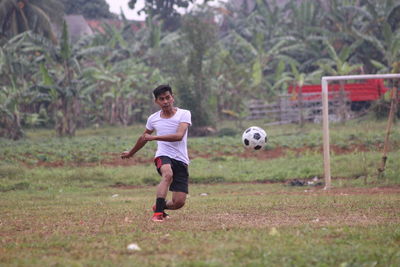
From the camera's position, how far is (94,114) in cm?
3566

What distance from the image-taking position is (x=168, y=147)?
838cm

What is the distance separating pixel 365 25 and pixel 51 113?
1661cm

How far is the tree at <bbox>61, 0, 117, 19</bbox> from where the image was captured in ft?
193

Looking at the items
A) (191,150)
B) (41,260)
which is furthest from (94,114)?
(41,260)

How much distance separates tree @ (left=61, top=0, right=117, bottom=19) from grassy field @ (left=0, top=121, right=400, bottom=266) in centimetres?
3760

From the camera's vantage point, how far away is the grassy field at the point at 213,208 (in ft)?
18.8

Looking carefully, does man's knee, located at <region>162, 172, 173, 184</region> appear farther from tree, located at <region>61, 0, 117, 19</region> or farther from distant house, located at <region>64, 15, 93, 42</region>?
tree, located at <region>61, 0, 117, 19</region>

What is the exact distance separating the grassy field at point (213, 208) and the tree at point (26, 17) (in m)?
13.5

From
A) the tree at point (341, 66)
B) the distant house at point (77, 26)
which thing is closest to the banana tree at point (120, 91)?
the tree at point (341, 66)

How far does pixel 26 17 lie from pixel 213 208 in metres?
28.7

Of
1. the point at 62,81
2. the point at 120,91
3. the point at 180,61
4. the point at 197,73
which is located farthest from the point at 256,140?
the point at 120,91

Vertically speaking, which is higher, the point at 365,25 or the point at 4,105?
the point at 365,25

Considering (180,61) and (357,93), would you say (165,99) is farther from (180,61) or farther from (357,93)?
(357,93)

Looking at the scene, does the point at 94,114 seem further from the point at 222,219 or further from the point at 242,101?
the point at 222,219
